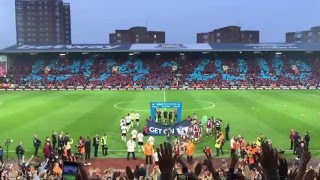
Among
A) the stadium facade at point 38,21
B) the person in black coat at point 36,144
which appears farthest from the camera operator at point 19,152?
the stadium facade at point 38,21

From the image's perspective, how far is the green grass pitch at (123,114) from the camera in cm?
2653

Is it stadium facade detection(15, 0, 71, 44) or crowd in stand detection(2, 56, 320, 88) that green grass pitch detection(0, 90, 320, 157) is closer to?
crowd in stand detection(2, 56, 320, 88)

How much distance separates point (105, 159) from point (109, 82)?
49.2m

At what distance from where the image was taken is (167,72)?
7575 cm

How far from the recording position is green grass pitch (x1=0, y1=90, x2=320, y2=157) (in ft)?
87.0

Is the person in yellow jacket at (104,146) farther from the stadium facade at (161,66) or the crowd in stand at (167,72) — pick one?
the crowd in stand at (167,72)

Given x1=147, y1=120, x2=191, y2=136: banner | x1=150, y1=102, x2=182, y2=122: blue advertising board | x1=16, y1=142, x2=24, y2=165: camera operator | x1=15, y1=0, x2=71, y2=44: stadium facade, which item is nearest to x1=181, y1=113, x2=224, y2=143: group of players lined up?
x1=147, y1=120, x2=191, y2=136: banner

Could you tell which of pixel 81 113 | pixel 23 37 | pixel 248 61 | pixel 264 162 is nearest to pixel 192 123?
pixel 81 113

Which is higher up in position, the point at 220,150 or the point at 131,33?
the point at 131,33

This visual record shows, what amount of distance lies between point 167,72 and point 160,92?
59.6 feet

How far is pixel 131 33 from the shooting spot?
525 ft

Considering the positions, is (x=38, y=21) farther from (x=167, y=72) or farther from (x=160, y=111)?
(x=160, y=111)

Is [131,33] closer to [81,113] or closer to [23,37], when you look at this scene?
[23,37]

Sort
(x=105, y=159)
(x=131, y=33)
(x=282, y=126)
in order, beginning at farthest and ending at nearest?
(x=131, y=33), (x=282, y=126), (x=105, y=159)
